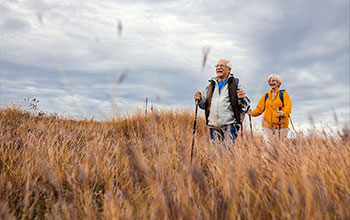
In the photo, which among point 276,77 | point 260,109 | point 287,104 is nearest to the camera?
point 287,104

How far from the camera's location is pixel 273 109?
5.67 meters

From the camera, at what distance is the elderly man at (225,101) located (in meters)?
4.79

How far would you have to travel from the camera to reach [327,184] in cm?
275

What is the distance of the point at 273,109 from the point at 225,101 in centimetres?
136

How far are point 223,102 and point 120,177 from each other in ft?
7.11

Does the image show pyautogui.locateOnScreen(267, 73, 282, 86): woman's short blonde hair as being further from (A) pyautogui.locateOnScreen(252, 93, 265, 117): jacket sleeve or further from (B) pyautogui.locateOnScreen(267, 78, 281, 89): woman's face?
(A) pyautogui.locateOnScreen(252, 93, 265, 117): jacket sleeve

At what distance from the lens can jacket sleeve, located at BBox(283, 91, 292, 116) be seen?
5443mm

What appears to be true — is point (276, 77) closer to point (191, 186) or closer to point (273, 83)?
point (273, 83)

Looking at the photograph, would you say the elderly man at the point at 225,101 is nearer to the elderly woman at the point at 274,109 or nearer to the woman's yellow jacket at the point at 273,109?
the elderly woman at the point at 274,109

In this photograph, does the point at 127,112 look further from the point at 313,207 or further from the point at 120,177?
the point at 313,207

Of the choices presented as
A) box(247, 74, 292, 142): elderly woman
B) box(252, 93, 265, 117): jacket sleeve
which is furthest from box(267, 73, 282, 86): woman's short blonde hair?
box(252, 93, 265, 117): jacket sleeve

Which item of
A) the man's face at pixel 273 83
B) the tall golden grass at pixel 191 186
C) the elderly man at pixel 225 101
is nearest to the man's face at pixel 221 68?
the elderly man at pixel 225 101

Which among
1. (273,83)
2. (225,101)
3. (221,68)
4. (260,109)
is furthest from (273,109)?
(221,68)

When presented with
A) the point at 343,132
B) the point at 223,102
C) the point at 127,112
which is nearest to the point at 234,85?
the point at 223,102
